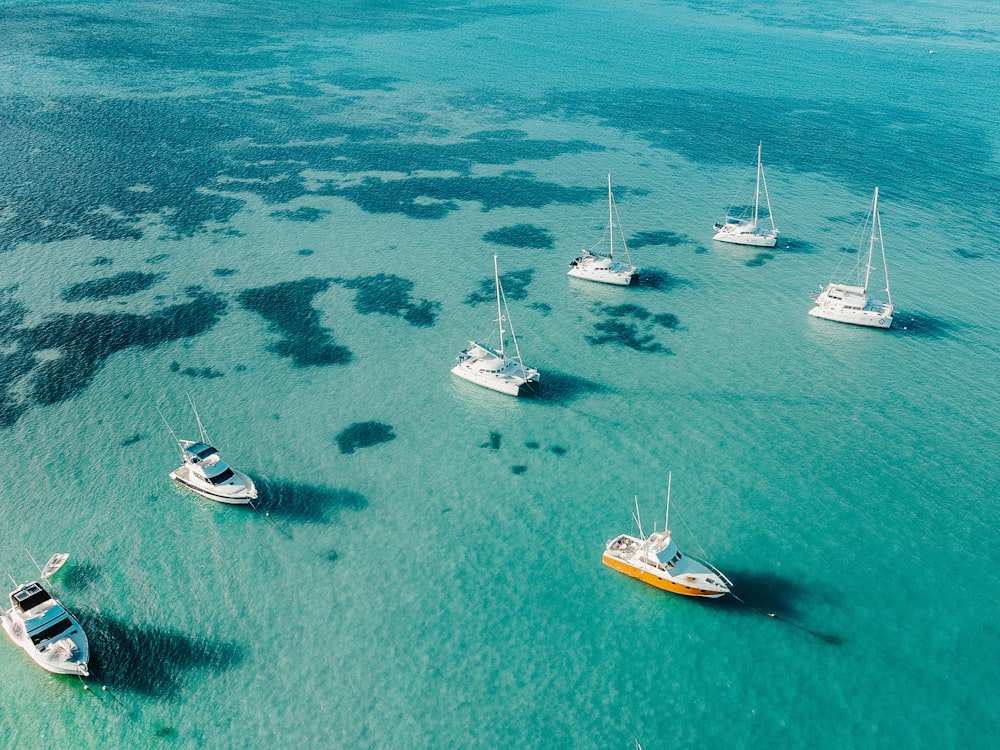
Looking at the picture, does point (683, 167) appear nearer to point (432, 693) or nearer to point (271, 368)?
point (271, 368)

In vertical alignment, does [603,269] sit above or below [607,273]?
above

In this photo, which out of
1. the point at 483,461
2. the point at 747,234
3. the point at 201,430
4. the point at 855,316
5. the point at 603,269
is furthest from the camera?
the point at 747,234

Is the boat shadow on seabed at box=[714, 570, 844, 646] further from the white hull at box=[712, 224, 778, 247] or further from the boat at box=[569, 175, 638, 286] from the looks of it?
the white hull at box=[712, 224, 778, 247]

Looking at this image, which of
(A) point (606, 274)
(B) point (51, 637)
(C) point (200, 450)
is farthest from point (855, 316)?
(B) point (51, 637)

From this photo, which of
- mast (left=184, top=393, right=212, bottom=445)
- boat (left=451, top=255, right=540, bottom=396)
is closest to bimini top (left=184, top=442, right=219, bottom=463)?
mast (left=184, top=393, right=212, bottom=445)

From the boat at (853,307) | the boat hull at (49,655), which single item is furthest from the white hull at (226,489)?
the boat at (853,307)

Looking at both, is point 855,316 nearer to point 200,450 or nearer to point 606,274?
point 606,274

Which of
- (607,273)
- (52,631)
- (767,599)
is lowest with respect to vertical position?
(767,599)
